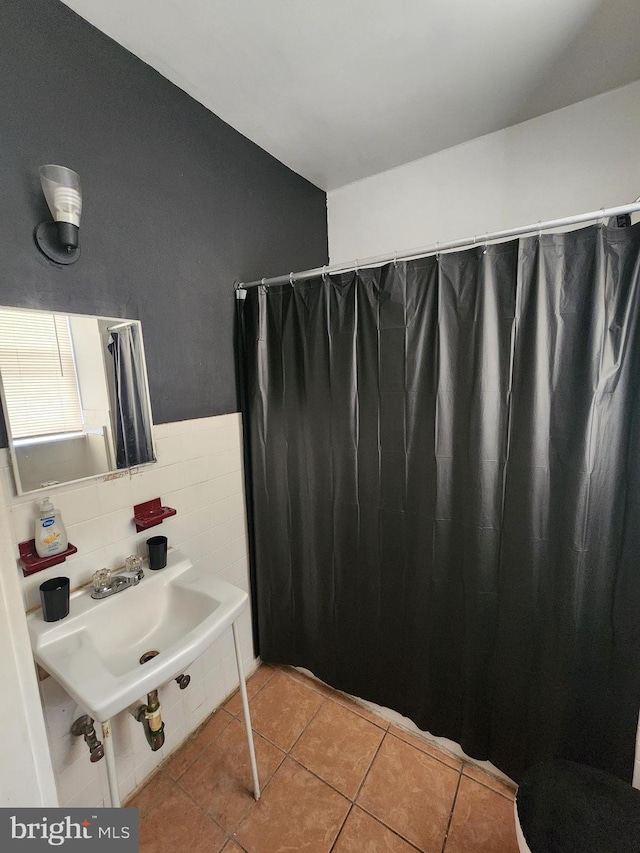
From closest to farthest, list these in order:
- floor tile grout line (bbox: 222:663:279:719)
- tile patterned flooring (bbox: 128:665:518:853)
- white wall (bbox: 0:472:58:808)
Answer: white wall (bbox: 0:472:58:808) → tile patterned flooring (bbox: 128:665:518:853) → floor tile grout line (bbox: 222:663:279:719)

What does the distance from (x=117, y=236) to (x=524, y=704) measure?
2.14 meters

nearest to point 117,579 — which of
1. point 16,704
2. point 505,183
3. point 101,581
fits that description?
point 101,581

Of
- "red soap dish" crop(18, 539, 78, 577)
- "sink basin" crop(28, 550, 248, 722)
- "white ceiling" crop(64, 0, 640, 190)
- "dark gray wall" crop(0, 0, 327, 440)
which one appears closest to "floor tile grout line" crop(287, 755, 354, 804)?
"sink basin" crop(28, 550, 248, 722)

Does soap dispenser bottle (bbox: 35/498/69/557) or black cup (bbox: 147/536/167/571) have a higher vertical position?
soap dispenser bottle (bbox: 35/498/69/557)

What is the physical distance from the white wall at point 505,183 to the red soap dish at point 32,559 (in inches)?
76.0

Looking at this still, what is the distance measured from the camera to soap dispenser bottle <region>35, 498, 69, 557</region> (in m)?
0.96

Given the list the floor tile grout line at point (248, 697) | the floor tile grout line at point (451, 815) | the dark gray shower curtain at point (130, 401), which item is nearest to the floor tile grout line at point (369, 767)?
the floor tile grout line at point (451, 815)

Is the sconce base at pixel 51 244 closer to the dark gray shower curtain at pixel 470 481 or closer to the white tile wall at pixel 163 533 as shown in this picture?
the white tile wall at pixel 163 533

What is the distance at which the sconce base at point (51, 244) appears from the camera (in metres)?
0.96

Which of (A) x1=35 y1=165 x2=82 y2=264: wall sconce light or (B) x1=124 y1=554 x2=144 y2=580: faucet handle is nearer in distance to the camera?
(A) x1=35 y1=165 x2=82 y2=264: wall sconce light

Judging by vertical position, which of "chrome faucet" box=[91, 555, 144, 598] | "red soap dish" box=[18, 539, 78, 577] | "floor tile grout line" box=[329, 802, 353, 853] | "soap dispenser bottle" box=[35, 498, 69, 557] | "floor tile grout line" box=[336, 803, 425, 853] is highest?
"soap dispenser bottle" box=[35, 498, 69, 557]

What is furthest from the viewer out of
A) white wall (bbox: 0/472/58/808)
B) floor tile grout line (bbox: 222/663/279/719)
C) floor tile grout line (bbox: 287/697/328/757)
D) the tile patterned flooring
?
floor tile grout line (bbox: 222/663/279/719)

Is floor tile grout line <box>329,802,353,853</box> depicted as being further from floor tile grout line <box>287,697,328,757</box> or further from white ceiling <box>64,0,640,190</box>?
white ceiling <box>64,0,640,190</box>

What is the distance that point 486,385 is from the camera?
3.69 ft
